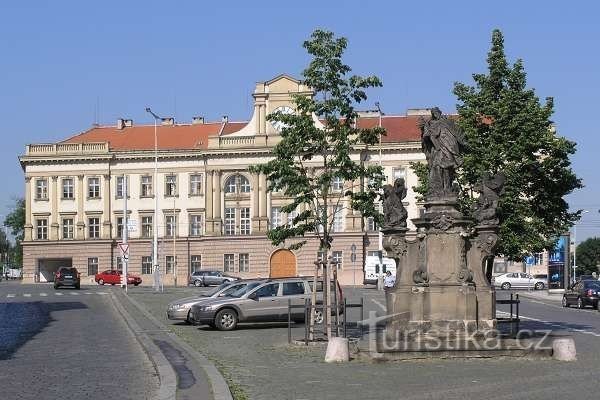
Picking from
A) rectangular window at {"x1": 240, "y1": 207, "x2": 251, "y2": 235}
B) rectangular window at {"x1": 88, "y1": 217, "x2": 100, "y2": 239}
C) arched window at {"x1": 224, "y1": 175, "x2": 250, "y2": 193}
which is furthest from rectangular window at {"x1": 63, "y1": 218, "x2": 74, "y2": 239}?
rectangular window at {"x1": 240, "y1": 207, "x2": 251, "y2": 235}

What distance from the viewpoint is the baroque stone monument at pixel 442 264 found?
20062 millimetres

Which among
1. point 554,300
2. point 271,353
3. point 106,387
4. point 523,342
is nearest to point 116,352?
point 271,353

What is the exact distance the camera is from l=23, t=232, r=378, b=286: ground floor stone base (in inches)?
3575

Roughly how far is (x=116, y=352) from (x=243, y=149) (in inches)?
2784

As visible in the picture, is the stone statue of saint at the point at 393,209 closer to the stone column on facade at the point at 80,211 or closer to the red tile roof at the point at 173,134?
the red tile roof at the point at 173,134

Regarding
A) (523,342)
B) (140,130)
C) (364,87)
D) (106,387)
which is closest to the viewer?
(106,387)

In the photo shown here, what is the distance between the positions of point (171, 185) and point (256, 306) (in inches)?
2593

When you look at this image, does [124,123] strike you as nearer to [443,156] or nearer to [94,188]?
[94,188]

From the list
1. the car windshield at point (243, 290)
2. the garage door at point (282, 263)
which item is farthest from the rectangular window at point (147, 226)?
the car windshield at point (243, 290)

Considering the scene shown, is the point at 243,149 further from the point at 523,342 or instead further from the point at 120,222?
the point at 523,342

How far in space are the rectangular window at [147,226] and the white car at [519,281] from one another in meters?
32.8

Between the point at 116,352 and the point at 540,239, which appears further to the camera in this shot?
the point at 540,239

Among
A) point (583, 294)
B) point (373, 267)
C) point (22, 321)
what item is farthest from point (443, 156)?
point (373, 267)

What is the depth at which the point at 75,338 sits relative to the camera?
26.2 meters
